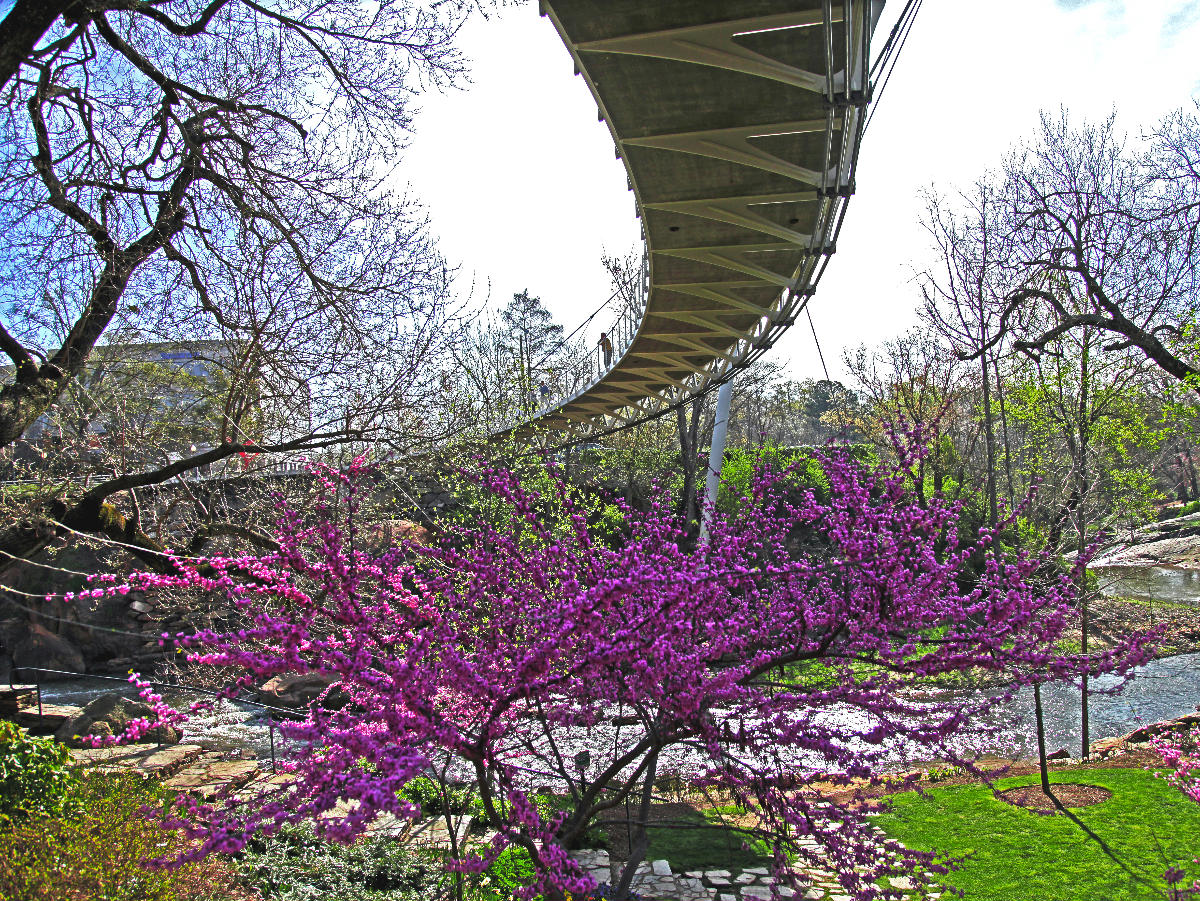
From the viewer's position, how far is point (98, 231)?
6.32 m

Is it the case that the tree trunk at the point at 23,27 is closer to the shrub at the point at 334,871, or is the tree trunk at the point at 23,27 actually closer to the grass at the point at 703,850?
the shrub at the point at 334,871

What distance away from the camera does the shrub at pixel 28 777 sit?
6.03 metres

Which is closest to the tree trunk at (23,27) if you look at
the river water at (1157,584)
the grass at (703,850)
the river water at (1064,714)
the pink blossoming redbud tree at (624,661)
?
the pink blossoming redbud tree at (624,661)

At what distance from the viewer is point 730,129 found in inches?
232

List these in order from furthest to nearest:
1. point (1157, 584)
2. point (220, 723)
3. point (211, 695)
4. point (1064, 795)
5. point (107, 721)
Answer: point (1157, 584) < point (220, 723) < point (107, 721) < point (1064, 795) < point (211, 695)

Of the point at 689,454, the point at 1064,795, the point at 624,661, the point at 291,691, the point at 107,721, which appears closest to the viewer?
the point at 624,661

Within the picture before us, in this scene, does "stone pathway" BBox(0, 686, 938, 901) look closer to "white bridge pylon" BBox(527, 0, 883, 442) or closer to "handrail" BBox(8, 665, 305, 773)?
"handrail" BBox(8, 665, 305, 773)

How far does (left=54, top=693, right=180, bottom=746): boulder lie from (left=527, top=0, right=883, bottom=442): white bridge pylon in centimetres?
947

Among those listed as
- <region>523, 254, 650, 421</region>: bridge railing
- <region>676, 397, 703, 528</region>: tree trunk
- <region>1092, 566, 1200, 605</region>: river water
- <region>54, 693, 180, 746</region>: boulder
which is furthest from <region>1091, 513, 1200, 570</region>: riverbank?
<region>54, 693, 180, 746</region>: boulder

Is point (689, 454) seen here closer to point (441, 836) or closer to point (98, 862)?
point (441, 836)

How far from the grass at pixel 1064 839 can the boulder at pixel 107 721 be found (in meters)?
9.97

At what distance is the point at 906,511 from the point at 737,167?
4.02 m

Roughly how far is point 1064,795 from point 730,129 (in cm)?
743

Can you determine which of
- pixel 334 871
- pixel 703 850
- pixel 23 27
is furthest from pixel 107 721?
pixel 23 27
